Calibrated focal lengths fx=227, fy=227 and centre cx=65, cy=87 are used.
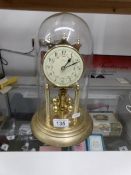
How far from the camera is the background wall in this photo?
2.87 feet

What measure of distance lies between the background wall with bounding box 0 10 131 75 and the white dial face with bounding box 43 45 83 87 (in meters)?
0.38

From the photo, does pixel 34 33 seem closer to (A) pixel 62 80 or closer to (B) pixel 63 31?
(B) pixel 63 31

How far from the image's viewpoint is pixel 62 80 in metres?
0.57

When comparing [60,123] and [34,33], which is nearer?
[60,123]

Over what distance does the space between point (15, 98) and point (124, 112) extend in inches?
14.4

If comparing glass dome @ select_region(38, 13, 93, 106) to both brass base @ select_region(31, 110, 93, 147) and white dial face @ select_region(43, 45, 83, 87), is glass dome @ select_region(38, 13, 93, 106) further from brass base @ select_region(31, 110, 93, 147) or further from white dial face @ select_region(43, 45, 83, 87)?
brass base @ select_region(31, 110, 93, 147)

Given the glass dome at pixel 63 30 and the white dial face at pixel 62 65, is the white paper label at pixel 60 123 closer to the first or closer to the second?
the white dial face at pixel 62 65

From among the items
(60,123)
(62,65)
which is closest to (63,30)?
(62,65)

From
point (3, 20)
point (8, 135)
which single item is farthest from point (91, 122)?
point (3, 20)

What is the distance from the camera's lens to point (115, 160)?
1.85 ft

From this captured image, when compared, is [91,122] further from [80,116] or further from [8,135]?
[8,135]

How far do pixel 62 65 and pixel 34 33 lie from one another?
41 cm

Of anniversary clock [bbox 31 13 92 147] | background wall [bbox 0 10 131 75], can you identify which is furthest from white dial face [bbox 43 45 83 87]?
background wall [bbox 0 10 131 75]

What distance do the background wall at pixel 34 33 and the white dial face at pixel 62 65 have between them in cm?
38
